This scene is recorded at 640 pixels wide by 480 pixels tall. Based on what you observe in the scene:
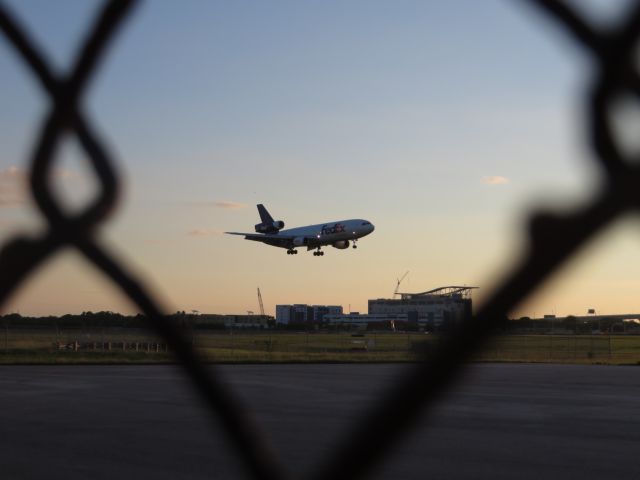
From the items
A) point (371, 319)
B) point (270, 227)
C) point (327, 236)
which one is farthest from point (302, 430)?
point (371, 319)

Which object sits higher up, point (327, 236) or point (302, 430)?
point (327, 236)

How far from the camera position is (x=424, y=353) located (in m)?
0.99

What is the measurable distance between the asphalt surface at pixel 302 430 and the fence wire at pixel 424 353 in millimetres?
72

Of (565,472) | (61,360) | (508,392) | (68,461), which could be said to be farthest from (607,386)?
(61,360)

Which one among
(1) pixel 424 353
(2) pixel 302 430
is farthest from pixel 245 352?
(1) pixel 424 353

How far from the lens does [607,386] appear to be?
77.2 ft

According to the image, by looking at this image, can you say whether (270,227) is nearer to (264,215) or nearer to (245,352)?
(264,215)

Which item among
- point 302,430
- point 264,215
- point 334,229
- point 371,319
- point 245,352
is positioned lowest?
point 302,430

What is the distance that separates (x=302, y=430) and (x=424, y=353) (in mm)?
12075

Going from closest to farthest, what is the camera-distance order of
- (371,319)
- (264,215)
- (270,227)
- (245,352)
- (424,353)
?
(424,353), (245,352), (270,227), (264,215), (371,319)

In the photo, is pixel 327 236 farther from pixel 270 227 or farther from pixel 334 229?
pixel 270 227

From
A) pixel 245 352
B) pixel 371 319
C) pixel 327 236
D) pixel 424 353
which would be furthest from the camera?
pixel 371 319

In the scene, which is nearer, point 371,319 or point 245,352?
point 245,352

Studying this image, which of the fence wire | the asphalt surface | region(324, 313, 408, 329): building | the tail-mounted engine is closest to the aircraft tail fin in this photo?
the tail-mounted engine
